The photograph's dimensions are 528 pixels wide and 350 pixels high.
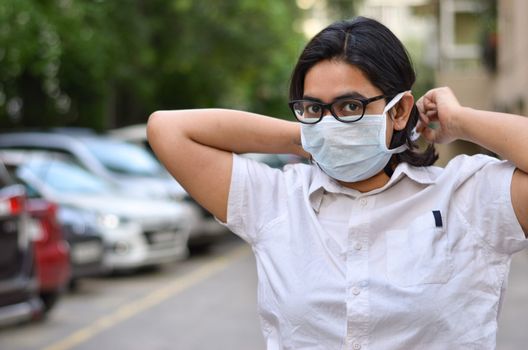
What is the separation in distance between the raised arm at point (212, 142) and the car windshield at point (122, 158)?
39.7 feet

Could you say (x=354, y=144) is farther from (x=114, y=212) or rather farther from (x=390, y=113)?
(x=114, y=212)

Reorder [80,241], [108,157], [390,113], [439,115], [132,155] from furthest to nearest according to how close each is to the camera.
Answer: [132,155], [108,157], [80,241], [439,115], [390,113]

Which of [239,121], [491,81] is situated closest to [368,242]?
[239,121]

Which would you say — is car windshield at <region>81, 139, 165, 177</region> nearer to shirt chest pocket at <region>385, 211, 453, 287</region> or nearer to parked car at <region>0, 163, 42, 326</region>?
parked car at <region>0, 163, 42, 326</region>

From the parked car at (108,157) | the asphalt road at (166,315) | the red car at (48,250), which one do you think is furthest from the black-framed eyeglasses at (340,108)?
the parked car at (108,157)

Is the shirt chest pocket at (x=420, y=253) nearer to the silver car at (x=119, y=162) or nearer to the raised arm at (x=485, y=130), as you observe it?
the raised arm at (x=485, y=130)

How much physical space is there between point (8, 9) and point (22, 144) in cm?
409

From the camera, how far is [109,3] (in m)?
22.3

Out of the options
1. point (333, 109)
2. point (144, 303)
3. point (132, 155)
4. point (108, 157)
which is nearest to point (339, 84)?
point (333, 109)

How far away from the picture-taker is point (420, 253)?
2.34m

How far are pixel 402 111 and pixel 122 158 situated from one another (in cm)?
1276

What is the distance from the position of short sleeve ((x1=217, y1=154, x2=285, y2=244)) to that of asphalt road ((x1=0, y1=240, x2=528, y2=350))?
5.65 metres

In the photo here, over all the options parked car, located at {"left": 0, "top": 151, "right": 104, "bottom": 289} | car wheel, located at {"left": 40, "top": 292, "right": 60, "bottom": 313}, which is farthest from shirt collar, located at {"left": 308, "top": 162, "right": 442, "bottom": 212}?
parked car, located at {"left": 0, "top": 151, "right": 104, "bottom": 289}

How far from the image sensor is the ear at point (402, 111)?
2.46 meters
